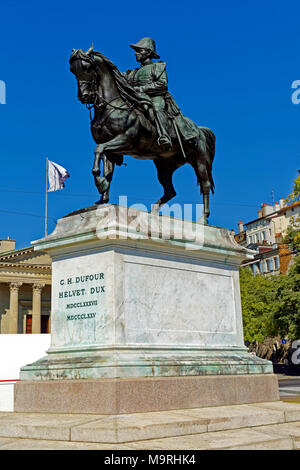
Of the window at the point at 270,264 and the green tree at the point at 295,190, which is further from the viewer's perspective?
the window at the point at 270,264

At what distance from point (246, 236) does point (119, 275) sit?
3558 inches

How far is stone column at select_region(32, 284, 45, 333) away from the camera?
74750mm

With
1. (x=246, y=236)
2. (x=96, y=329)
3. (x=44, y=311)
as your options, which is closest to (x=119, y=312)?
(x=96, y=329)

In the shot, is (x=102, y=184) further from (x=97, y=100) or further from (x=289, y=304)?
(x=289, y=304)

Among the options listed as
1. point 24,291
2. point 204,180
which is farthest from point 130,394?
point 24,291

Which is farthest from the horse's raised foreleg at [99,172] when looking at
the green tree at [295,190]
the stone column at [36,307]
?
the stone column at [36,307]

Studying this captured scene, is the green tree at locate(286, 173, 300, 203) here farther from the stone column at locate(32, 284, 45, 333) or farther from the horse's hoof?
the stone column at locate(32, 284, 45, 333)

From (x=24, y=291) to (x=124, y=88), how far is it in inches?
2750

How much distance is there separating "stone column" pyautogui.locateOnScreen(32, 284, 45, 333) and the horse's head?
67.2m

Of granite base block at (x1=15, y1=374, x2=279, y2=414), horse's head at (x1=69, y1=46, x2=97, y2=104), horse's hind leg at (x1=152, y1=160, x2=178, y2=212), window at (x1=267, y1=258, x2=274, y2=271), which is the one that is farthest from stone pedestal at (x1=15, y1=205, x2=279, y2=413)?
window at (x1=267, y1=258, x2=274, y2=271)

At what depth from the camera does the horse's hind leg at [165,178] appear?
37.4 ft

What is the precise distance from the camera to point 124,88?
391 inches

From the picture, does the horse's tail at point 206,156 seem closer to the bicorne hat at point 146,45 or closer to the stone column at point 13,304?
the bicorne hat at point 146,45
